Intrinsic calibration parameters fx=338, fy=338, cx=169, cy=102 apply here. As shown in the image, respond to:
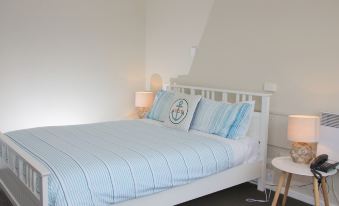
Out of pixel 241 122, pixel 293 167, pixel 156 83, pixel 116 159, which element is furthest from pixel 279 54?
pixel 156 83

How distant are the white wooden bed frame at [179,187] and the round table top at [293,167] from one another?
0.39 m

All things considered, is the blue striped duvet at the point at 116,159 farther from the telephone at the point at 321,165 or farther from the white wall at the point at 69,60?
the white wall at the point at 69,60

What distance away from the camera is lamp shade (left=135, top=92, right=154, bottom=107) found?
166 inches

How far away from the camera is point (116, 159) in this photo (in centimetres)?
223

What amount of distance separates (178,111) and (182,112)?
0.17 feet

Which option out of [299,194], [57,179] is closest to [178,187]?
[57,179]

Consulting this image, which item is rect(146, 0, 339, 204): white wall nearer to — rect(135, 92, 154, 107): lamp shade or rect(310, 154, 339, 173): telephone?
rect(310, 154, 339, 173): telephone

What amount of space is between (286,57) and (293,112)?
48 centimetres

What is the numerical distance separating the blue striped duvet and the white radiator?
695 mm

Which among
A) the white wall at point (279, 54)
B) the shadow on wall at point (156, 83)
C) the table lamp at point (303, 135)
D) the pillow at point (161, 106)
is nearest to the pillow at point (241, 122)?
the white wall at point (279, 54)

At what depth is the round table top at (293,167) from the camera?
2359 millimetres

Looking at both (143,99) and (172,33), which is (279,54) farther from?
(143,99)

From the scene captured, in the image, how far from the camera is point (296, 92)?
2902mm

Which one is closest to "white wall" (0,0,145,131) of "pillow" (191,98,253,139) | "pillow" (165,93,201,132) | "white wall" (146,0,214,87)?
"white wall" (146,0,214,87)
